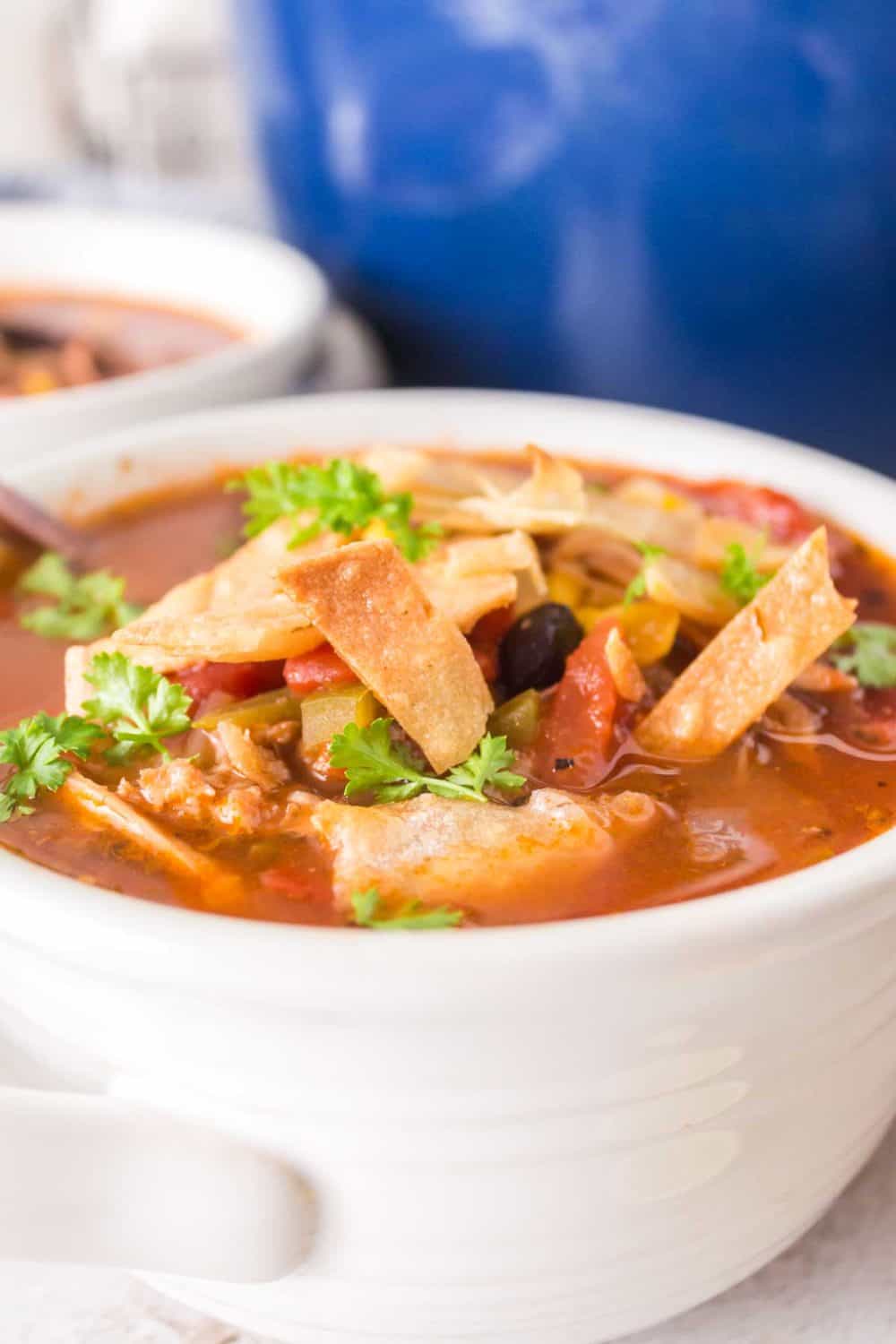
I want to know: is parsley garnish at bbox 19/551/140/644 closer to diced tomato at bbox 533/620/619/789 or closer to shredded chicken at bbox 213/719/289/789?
shredded chicken at bbox 213/719/289/789

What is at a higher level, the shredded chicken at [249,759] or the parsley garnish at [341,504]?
the parsley garnish at [341,504]

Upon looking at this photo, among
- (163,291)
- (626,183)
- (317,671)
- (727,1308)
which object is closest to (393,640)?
(317,671)

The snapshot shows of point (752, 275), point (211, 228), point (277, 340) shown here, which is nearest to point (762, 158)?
point (752, 275)

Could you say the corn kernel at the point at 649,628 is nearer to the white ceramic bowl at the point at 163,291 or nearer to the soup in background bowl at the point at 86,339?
the white ceramic bowl at the point at 163,291

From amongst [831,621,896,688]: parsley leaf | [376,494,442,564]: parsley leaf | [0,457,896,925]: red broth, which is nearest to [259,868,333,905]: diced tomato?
[0,457,896,925]: red broth

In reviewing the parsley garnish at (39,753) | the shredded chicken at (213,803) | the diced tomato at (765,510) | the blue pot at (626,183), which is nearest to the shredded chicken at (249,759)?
the shredded chicken at (213,803)

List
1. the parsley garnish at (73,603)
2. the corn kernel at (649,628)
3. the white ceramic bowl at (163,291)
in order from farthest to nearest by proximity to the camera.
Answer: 1. the white ceramic bowl at (163,291)
2. the parsley garnish at (73,603)
3. the corn kernel at (649,628)

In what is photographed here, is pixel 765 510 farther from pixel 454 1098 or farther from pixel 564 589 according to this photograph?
pixel 454 1098
